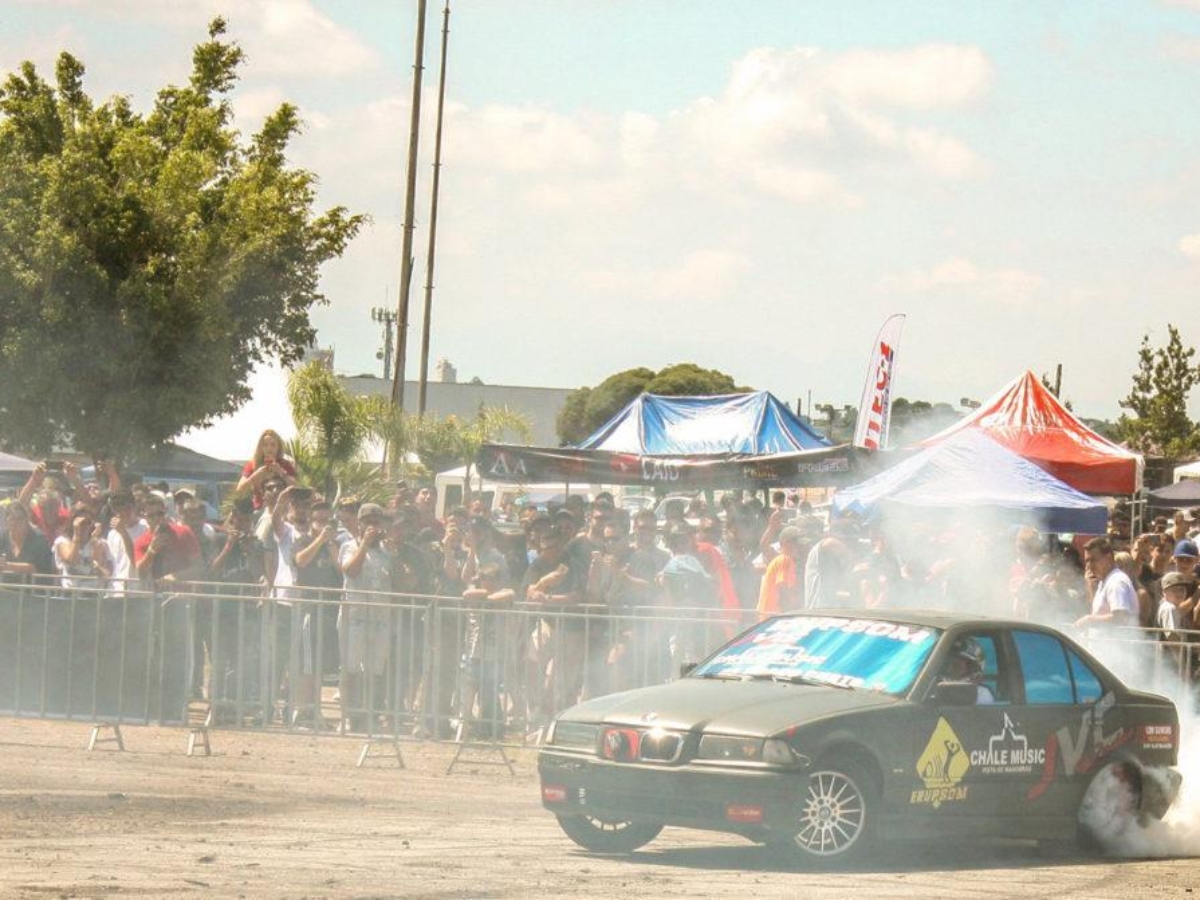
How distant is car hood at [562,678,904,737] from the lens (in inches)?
395

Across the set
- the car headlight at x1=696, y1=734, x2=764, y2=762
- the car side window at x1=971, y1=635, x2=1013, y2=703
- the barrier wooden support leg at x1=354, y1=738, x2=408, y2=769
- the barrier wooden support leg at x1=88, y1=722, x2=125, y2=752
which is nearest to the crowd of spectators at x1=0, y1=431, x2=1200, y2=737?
the barrier wooden support leg at x1=354, y1=738, x2=408, y2=769

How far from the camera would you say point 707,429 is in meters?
27.1

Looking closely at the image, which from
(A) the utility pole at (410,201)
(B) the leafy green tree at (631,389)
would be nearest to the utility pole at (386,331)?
(B) the leafy green tree at (631,389)

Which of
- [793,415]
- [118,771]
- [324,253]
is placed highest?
[324,253]

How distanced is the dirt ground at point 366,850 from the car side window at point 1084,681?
0.91 m

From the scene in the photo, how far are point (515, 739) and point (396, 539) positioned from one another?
6.58 feet

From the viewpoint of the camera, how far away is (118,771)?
13125 millimetres

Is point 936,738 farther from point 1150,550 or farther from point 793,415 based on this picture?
Answer: point 793,415

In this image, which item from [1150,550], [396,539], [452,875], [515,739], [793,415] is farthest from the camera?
[793,415]

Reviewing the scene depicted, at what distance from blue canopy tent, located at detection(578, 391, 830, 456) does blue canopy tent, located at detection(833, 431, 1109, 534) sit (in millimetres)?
6968

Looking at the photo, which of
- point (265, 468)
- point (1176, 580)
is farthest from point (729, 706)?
point (265, 468)

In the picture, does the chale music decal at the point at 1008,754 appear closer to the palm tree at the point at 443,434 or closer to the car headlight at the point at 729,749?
the car headlight at the point at 729,749

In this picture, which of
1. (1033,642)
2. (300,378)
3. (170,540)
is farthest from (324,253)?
(1033,642)

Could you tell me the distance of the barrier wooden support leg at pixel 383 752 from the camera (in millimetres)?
13984
